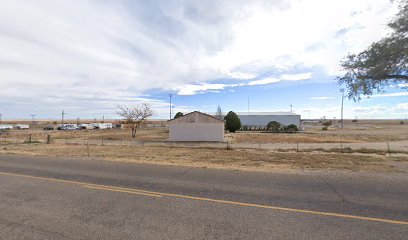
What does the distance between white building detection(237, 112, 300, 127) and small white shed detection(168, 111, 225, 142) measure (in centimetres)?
4662

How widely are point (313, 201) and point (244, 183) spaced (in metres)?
2.55

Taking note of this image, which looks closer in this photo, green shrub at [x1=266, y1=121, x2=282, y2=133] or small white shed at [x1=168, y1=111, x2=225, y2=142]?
small white shed at [x1=168, y1=111, x2=225, y2=142]

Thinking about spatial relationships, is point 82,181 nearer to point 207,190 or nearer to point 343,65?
point 207,190

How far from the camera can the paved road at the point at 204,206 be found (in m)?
4.86

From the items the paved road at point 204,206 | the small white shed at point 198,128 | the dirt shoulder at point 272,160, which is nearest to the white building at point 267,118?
the small white shed at point 198,128

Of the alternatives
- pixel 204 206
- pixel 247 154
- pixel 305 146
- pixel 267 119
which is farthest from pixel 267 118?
pixel 204 206

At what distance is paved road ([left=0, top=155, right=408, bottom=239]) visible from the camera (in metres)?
4.86

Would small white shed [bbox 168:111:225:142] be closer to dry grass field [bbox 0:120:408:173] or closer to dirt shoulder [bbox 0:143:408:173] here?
dry grass field [bbox 0:120:408:173]

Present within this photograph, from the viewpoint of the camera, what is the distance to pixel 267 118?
79438 millimetres

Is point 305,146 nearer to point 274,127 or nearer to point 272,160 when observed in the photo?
point 272,160

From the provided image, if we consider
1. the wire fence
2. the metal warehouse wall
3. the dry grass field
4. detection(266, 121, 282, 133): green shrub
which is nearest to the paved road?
the dry grass field

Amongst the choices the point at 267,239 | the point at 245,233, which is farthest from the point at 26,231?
the point at 267,239

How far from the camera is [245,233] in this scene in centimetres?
477

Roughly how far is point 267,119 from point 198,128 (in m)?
48.4
